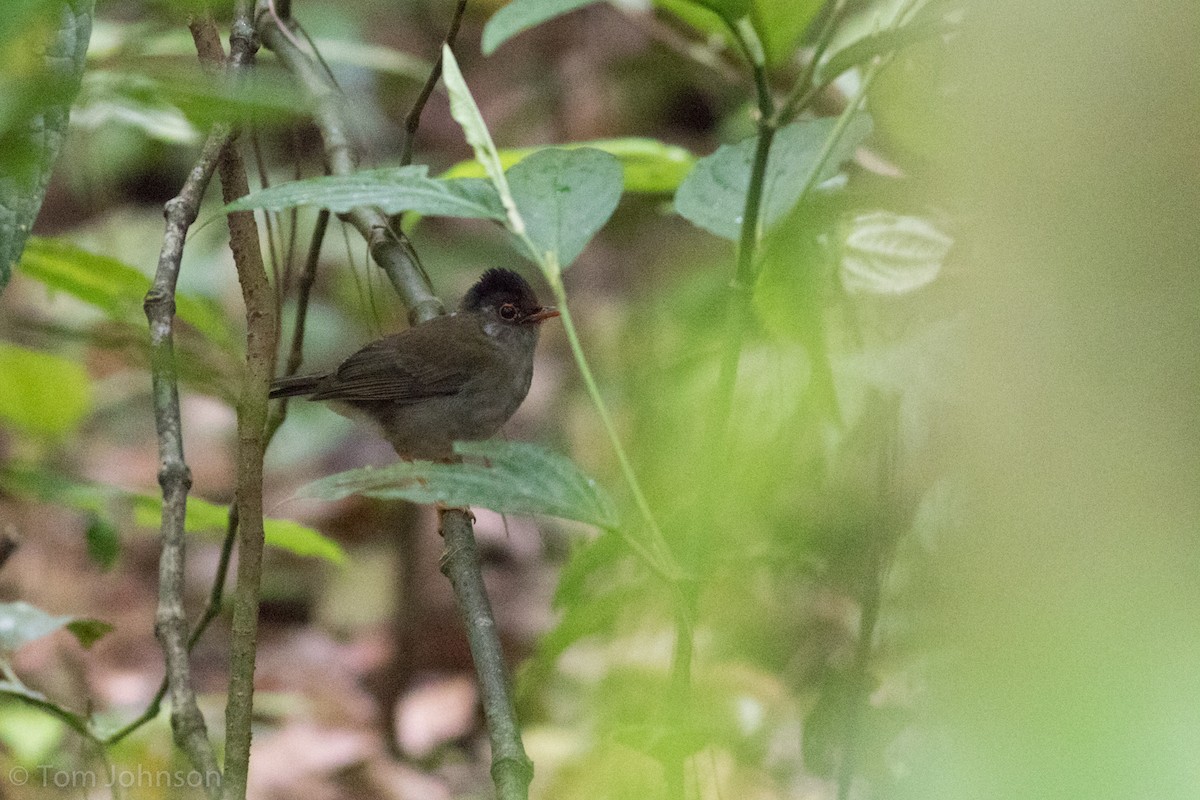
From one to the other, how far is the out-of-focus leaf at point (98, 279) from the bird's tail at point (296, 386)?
1.19m

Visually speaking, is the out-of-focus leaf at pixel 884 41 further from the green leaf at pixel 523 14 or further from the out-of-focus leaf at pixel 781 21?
the green leaf at pixel 523 14

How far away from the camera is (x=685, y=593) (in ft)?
4.53

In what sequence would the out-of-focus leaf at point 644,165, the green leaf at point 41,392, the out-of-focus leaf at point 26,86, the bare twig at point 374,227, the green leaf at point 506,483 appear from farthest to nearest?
the green leaf at point 41,392 < the bare twig at point 374,227 < the out-of-focus leaf at point 644,165 < the green leaf at point 506,483 < the out-of-focus leaf at point 26,86

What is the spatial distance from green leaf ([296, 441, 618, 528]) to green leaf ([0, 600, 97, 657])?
5.36ft

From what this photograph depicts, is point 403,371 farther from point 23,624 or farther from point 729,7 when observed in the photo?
point 729,7

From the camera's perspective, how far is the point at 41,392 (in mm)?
3279

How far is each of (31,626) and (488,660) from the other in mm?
1279

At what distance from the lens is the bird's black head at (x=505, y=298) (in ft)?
15.5

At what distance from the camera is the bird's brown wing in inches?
171

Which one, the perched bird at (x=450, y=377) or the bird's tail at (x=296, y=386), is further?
the perched bird at (x=450, y=377)

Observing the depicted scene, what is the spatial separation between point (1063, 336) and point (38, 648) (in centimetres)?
→ 578

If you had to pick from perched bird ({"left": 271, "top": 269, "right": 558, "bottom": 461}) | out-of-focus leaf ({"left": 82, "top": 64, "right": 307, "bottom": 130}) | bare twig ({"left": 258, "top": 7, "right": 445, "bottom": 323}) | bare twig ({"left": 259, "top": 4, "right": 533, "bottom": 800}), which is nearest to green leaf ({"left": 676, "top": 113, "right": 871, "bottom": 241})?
bare twig ({"left": 259, "top": 4, "right": 533, "bottom": 800})

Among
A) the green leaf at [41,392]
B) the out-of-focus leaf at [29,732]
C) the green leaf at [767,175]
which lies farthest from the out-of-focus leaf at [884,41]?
the out-of-focus leaf at [29,732]

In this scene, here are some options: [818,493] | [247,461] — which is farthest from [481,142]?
[818,493]
